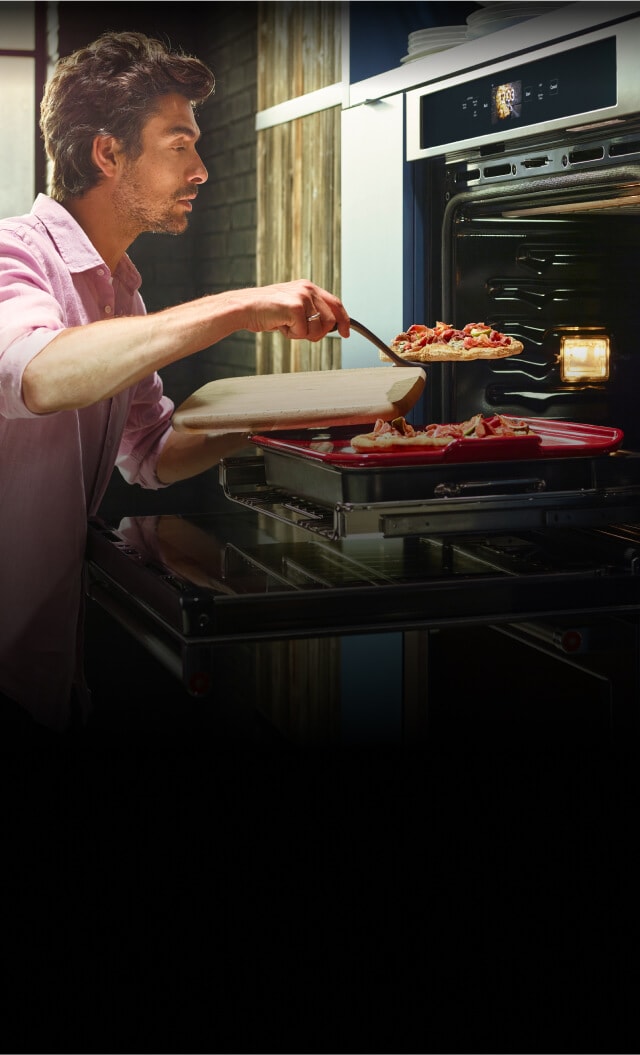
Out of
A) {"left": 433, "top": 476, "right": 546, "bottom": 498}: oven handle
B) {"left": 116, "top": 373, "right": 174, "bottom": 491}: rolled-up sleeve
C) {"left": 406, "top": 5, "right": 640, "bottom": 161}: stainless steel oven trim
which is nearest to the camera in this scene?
{"left": 406, "top": 5, "right": 640, "bottom": 161}: stainless steel oven trim

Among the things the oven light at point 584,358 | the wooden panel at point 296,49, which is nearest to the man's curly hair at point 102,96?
the wooden panel at point 296,49

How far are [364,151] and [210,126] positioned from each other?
0.21 metres

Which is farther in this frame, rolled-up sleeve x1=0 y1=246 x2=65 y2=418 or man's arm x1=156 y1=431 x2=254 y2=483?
man's arm x1=156 y1=431 x2=254 y2=483

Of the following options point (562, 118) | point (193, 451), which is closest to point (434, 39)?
point (562, 118)

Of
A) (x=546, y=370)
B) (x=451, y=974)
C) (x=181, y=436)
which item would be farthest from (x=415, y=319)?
(x=451, y=974)

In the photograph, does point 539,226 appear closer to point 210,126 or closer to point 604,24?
point 604,24

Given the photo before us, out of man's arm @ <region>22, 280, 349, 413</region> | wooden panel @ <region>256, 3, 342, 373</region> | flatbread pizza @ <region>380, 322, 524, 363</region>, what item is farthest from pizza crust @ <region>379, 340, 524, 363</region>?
wooden panel @ <region>256, 3, 342, 373</region>

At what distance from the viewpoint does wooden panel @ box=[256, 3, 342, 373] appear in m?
1.60

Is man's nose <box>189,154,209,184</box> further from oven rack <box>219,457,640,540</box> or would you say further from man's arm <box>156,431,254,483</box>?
oven rack <box>219,457,640,540</box>

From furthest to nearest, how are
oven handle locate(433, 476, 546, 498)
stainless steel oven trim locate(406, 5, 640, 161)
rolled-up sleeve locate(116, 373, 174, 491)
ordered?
1. rolled-up sleeve locate(116, 373, 174, 491)
2. oven handle locate(433, 476, 546, 498)
3. stainless steel oven trim locate(406, 5, 640, 161)

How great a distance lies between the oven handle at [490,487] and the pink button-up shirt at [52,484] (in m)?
0.47

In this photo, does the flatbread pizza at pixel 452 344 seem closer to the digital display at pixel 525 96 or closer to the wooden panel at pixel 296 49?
the digital display at pixel 525 96

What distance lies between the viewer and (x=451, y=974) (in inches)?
51.6

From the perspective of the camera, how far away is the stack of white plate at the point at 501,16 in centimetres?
131
